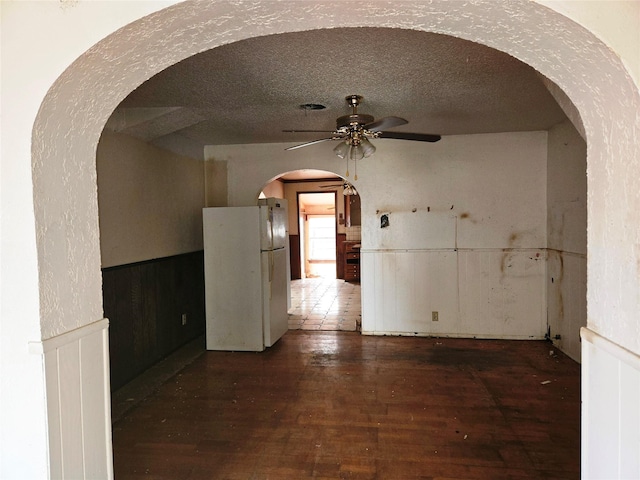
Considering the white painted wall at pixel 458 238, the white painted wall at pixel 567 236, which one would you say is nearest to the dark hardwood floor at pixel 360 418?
the white painted wall at pixel 567 236

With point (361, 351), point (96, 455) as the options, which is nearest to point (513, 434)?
point (361, 351)

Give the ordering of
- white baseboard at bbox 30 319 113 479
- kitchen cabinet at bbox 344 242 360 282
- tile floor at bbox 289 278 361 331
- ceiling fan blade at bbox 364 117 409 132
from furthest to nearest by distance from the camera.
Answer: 1. kitchen cabinet at bbox 344 242 360 282
2. tile floor at bbox 289 278 361 331
3. ceiling fan blade at bbox 364 117 409 132
4. white baseboard at bbox 30 319 113 479

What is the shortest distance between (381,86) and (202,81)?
1247 mm

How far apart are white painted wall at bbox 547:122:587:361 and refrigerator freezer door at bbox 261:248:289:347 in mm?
2946

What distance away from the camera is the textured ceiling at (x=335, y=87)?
7.43 feet

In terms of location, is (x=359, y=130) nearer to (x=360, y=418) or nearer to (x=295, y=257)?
(x=360, y=418)

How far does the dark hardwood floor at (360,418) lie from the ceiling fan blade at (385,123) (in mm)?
1975

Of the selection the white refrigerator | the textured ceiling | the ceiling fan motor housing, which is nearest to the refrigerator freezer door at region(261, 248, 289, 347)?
the white refrigerator

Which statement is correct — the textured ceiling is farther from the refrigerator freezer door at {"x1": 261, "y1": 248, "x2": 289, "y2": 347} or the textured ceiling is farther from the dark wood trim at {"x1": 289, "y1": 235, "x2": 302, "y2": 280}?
the dark wood trim at {"x1": 289, "y1": 235, "x2": 302, "y2": 280}

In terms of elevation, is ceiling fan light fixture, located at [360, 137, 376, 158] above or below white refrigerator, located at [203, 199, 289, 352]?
above

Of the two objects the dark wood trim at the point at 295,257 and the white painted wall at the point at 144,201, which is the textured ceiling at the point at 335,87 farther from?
the dark wood trim at the point at 295,257

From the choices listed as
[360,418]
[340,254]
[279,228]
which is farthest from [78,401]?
[340,254]

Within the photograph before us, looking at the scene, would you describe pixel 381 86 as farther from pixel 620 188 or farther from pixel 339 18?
pixel 620 188

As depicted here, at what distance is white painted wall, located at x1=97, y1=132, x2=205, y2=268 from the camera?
10.8ft
